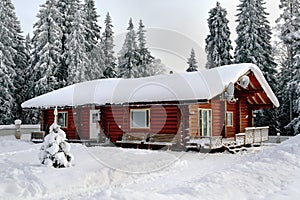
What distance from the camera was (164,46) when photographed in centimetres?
2088

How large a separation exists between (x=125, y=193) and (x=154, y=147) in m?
10.6

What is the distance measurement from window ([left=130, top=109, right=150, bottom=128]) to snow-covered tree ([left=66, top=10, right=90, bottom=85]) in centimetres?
1542

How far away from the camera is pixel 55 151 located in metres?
10.1

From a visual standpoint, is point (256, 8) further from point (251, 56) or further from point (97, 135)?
point (97, 135)

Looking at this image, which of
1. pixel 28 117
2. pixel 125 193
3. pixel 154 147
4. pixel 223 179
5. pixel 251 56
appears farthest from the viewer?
pixel 28 117

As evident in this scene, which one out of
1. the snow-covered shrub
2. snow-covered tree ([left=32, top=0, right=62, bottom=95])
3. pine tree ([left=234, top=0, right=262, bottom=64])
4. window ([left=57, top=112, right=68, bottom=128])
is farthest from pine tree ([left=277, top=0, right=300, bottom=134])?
snow-covered tree ([left=32, top=0, right=62, bottom=95])

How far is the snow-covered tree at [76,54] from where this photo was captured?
106 ft

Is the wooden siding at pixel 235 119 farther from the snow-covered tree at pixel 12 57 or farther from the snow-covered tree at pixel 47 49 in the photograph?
the snow-covered tree at pixel 12 57

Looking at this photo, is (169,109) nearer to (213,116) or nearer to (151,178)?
(213,116)

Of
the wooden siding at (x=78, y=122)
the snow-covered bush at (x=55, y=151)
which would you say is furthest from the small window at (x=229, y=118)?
the snow-covered bush at (x=55, y=151)

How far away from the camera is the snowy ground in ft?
22.5

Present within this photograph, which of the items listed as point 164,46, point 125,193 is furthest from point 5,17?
point 125,193

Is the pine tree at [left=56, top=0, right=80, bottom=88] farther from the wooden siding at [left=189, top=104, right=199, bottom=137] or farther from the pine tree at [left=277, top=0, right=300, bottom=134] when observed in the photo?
the pine tree at [left=277, top=0, right=300, bottom=134]

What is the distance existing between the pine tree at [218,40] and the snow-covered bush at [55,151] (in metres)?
26.7
